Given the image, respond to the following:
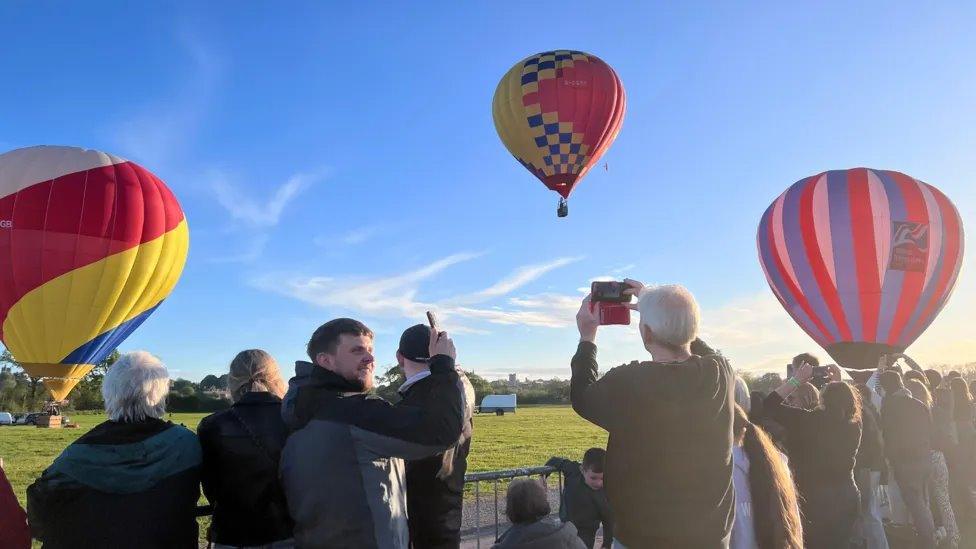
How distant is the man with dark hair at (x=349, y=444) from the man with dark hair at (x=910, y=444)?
6879 mm

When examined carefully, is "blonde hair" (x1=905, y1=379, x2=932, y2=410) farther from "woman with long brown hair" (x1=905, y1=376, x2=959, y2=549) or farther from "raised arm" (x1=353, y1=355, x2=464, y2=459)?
"raised arm" (x1=353, y1=355, x2=464, y2=459)

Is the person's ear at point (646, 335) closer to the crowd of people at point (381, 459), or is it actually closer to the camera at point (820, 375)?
the crowd of people at point (381, 459)

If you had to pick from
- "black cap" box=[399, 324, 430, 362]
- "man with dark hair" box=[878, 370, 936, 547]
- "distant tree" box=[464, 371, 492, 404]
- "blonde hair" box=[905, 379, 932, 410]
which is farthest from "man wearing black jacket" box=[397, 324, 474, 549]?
"distant tree" box=[464, 371, 492, 404]

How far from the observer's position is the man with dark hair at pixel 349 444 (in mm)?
2910

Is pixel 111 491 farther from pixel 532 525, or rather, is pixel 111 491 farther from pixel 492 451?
pixel 492 451

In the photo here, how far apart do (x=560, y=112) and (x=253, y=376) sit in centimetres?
1580

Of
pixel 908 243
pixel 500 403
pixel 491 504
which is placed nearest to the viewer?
pixel 491 504

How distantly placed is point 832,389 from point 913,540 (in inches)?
162

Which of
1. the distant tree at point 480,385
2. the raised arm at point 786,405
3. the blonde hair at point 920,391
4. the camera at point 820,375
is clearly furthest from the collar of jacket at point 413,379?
the distant tree at point 480,385

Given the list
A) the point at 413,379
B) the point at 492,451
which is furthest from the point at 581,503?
the point at 492,451

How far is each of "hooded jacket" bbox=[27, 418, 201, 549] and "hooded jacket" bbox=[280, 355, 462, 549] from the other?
0.63 metres

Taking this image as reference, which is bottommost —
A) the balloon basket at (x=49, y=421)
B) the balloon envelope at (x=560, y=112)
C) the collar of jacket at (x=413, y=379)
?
the balloon basket at (x=49, y=421)

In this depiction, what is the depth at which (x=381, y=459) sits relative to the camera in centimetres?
304

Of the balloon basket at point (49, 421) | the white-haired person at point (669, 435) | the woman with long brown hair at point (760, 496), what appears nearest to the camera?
the white-haired person at point (669, 435)
